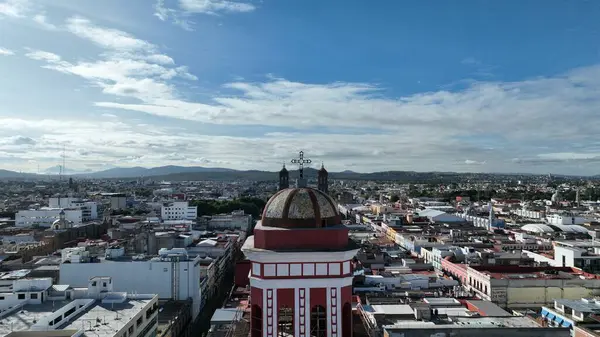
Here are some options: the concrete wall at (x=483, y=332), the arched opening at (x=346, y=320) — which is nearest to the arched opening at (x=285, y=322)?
the arched opening at (x=346, y=320)

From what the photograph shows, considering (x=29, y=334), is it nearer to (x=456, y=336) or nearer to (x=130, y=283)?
(x=130, y=283)

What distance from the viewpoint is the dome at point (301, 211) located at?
407 inches

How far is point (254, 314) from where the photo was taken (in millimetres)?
10484

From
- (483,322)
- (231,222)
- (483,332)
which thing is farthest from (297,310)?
(231,222)

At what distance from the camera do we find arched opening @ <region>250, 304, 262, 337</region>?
1045cm

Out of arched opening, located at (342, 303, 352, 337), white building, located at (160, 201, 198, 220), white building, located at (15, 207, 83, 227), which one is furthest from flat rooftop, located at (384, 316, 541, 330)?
white building, located at (15, 207, 83, 227)

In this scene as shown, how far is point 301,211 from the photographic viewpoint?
10.4 m

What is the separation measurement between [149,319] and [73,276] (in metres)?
12.7

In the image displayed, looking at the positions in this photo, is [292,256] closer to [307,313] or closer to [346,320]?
[307,313]

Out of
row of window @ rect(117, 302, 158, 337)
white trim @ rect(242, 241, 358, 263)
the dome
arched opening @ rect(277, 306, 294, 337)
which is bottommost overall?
row of window @ rect(117, 302, 158, 337)

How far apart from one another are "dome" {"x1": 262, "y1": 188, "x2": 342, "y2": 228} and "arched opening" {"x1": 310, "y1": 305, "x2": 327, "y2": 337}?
1.73 metres

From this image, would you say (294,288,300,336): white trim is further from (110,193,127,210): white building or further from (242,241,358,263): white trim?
(110,193,127,210): white building

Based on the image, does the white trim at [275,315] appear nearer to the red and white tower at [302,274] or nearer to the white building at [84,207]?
the red and white tower at [302,274]

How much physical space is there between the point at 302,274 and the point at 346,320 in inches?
55.6
